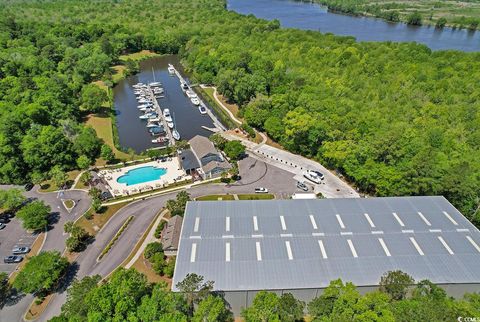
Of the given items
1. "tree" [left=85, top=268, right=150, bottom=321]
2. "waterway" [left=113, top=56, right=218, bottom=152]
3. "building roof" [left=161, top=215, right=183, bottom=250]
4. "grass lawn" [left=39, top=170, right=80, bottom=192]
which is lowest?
"waterway" [left=113, top=56, right=218, bottom=152]

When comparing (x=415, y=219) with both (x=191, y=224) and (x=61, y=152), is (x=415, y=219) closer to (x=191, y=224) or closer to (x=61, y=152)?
(x=191, y=224)

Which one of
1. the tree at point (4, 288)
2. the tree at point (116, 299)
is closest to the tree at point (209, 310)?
the tree at point (116, 299)

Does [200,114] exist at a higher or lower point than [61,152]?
lower

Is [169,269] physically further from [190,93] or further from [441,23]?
[441,23]

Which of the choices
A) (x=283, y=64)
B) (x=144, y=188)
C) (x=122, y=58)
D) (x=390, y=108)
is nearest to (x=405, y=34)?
(x=283, y=64)

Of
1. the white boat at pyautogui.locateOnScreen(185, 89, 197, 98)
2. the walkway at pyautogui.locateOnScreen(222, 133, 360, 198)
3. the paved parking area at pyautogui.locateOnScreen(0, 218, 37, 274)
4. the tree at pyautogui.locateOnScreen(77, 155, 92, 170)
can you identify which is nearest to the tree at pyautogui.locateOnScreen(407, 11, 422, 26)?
the white boat at pyautogui.locateOnScreen(185, 89, 197, 98)

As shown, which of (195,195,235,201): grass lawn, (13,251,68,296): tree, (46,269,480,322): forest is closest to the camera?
(46,269,480,322): forest

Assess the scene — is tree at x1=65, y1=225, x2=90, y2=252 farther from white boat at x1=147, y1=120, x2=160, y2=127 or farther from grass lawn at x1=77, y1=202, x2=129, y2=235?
white boat at x1=147, y1=120, x2=160, y2=127
